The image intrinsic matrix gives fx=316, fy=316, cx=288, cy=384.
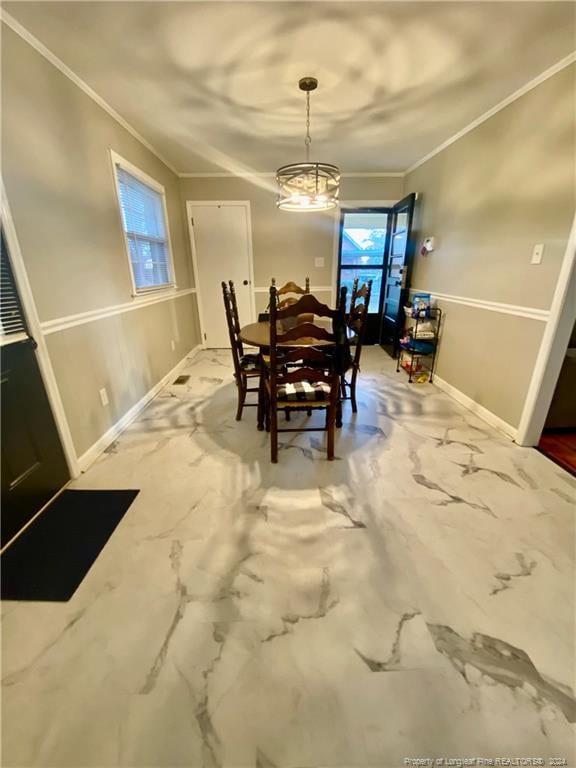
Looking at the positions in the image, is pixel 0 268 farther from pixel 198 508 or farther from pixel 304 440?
pixel 304 440

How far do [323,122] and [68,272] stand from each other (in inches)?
93.4

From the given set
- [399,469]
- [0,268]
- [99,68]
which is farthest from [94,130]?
[399,469]

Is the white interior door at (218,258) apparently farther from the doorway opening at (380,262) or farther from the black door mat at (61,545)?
the black door mat at (61,545)

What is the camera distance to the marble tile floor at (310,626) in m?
0.89

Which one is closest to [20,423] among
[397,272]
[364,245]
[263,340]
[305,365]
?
[263,340]

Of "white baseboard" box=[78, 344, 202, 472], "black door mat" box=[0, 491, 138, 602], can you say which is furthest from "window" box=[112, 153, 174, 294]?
"black door mat" box=[0, 491, 138, 602]

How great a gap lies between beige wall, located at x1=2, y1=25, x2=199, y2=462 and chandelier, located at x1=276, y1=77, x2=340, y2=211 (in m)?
1.33

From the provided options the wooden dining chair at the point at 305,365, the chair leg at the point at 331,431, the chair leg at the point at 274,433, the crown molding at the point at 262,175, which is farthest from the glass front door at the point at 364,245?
the chair leg at the point at 274,433

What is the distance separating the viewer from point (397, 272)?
4316 millimetres

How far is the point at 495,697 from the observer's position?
96cm

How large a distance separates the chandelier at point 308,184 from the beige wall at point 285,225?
67.0 inches

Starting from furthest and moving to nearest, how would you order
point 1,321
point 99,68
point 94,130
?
1. point 94,130
2. point 99,68
3. point 1,321

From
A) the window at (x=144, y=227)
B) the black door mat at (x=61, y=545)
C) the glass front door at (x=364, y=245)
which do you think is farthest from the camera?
the glass front door at (x=364, y=245)

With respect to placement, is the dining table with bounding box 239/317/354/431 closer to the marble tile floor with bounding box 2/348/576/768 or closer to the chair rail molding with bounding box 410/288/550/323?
the marble tile floor with bounding box 2/348/576/768
